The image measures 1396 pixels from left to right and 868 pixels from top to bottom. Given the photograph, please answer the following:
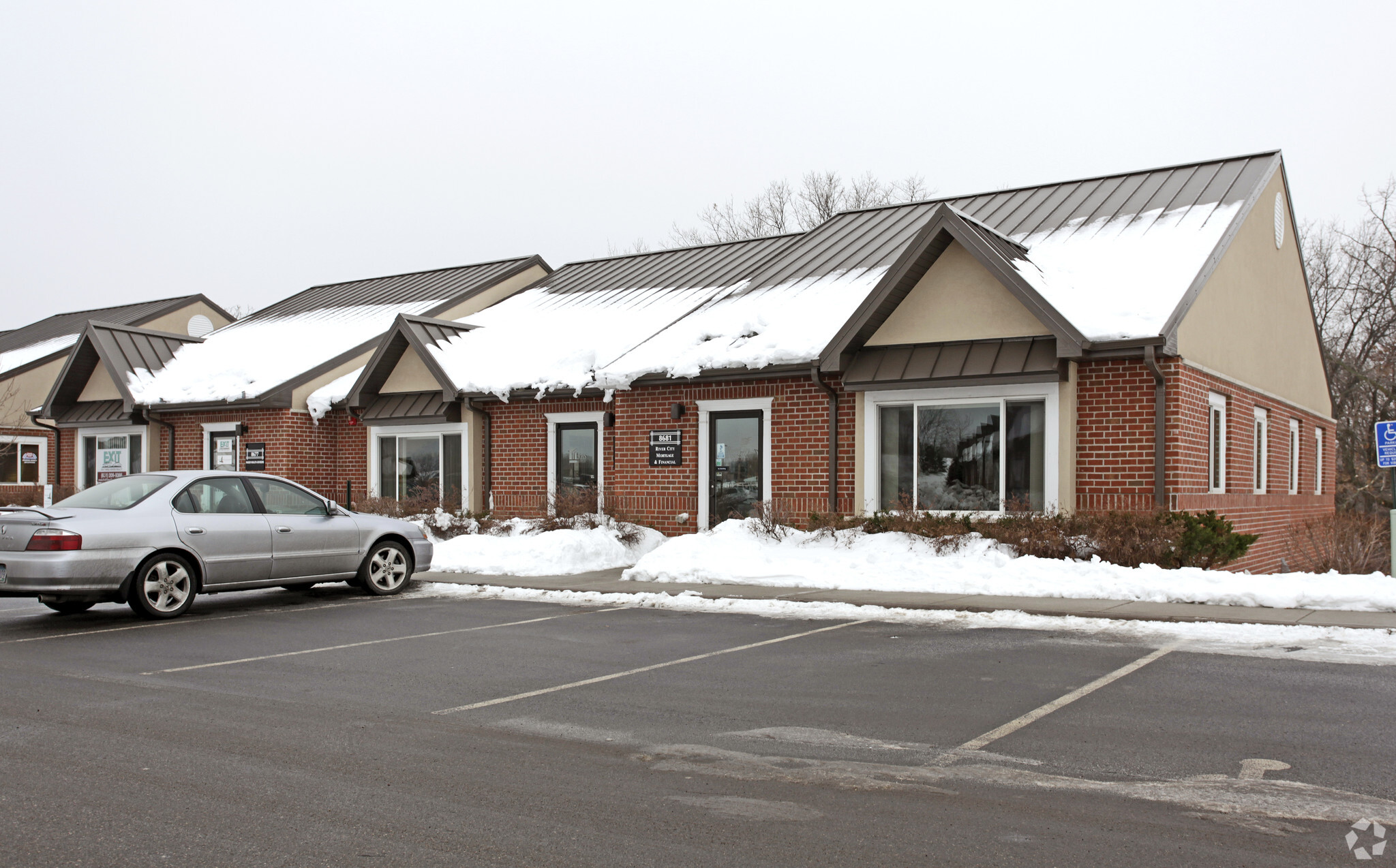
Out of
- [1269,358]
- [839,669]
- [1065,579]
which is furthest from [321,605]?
[1269,358]

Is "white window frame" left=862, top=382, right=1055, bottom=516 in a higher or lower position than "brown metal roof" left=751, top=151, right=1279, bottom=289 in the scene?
lower

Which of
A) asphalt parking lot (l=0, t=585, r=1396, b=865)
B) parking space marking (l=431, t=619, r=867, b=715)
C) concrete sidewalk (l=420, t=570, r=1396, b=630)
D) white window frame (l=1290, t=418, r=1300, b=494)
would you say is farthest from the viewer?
white window frame (l=1290, t=418, r=1300, b=494)

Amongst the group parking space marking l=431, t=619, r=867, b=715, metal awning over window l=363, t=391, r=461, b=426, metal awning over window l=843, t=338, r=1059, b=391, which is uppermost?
metal awning over window l=843, t=338, r=1059, b=391

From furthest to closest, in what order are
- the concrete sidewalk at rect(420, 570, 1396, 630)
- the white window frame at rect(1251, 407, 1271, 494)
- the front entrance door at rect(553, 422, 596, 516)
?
the front entrance door at rect(553, 422, 596, 516)
the white window frame at rect(1251, 407, 1271, 494)
the concrete sidewalk at rect(420, 570, 1396, 630)

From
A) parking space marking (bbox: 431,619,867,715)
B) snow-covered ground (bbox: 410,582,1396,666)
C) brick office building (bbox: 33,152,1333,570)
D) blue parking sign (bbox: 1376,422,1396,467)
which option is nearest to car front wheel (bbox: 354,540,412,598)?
snow-covered ground (bbox: 410,582,1396,666)

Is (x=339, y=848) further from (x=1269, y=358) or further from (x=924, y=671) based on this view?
(x=1269, y=358)

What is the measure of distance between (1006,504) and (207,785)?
1171 centimetres

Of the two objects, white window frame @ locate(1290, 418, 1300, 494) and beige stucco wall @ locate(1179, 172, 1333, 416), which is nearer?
beige stucco wall @ locate(1179, 172, 1333, 416)

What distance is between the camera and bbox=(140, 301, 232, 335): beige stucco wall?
3747 cm

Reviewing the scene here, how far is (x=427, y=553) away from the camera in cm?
1479

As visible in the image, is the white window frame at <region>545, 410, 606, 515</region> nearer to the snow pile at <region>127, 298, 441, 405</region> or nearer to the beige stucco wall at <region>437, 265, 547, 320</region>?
the snow pile at <region>127, 298, 441, 405</region>

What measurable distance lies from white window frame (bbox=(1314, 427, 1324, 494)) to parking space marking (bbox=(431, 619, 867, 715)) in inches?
699

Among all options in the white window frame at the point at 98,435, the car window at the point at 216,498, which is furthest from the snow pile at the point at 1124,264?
the white window frame at the point at 98,435

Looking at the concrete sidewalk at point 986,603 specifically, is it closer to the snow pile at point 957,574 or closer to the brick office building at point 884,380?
the snow pile at point 957,574
